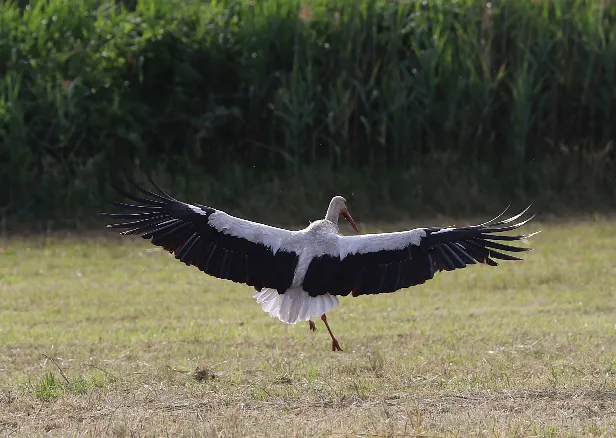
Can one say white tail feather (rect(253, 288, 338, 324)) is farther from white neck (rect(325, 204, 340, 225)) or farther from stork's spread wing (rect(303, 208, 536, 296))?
white neck (rect(325, 204, 340, 225))

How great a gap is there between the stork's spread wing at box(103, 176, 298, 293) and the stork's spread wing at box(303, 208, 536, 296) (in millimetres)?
257

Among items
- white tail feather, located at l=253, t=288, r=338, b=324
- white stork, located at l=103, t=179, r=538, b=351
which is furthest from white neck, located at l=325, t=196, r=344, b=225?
white tail feather, located at l=253, t=288, r=338, b=324

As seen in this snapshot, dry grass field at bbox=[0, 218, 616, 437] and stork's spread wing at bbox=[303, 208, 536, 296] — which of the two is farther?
stork's spread wing at bbox=[303, 208, 536, 296]

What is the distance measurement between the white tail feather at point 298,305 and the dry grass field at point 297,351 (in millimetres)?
316

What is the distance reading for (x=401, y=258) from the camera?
7.27 metres

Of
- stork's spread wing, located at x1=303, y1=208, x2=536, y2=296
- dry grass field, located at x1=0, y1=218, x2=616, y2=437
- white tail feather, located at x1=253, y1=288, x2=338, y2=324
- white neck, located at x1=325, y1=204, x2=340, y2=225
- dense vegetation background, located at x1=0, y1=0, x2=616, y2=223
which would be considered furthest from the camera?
dense vegetation background, located at x1=0, y1=0, x2=616, y2=223

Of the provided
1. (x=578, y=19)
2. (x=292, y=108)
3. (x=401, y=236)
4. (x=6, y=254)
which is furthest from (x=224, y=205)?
(x=401, y=236)

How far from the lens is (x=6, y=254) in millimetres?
12641

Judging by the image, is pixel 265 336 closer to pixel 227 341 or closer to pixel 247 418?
pixel 227 341

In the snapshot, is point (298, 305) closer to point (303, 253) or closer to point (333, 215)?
point (303, 253)

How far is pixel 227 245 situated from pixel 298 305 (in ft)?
1.78

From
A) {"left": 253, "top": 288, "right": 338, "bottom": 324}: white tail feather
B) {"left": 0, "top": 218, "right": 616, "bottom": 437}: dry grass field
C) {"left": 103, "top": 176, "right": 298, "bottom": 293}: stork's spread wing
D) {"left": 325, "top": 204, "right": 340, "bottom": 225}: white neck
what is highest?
{"left": 325, "top": 204, "right": 340, "bottom": 225}: white neck

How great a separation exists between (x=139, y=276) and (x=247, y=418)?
5.74 m

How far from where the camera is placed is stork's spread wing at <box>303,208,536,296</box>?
7227mm
